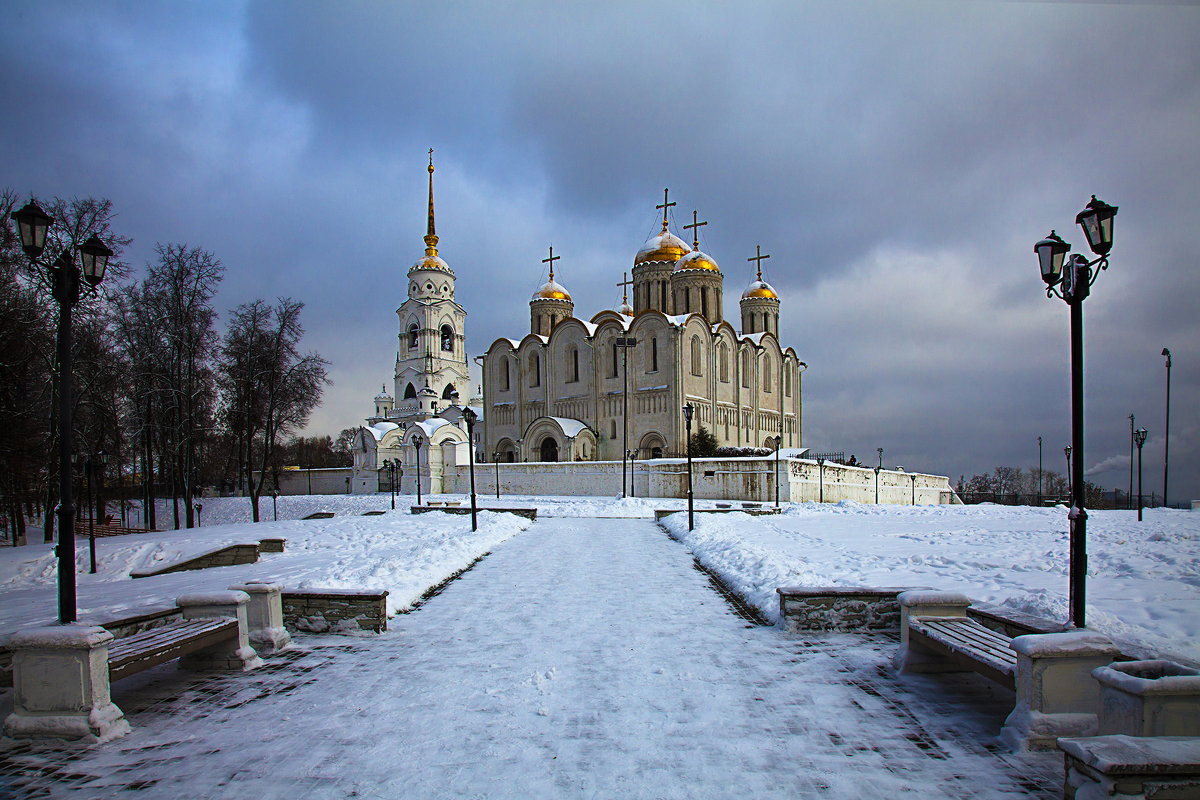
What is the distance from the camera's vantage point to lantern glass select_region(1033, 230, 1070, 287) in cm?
654

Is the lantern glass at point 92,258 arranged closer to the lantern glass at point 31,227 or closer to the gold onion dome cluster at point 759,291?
the lantern glass at point 31,227

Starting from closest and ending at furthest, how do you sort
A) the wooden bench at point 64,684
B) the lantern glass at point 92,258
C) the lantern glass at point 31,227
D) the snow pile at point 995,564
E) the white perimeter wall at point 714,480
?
1. the wooden bench at point 64,684
2. the snow pile at point 995,564
3. the lantern glass at point 31,227
4. the lantern glass at point 92,258
5. the white perimeter wall at point 714,480

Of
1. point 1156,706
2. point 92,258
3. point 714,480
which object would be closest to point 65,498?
point 92,258

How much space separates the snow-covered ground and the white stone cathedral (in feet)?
65.1

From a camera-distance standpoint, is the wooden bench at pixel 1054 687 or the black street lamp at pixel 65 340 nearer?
the wooden bench at pixel 1054 687

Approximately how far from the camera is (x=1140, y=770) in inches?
109

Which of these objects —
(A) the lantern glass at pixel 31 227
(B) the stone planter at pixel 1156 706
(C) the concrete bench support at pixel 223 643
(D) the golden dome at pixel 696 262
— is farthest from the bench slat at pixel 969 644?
(D) the golden dome at pixel 696 262

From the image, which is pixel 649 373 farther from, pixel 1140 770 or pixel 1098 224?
pixel 1140 770

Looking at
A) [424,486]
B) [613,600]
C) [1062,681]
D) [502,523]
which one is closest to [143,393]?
[502,523]

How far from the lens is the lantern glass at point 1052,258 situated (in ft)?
21.5

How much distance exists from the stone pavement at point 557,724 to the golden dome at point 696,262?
151 feet

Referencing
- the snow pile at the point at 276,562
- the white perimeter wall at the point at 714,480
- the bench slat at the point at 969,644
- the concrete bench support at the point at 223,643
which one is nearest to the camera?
the bench slat at the point at 969,644

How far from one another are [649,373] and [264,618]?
38037 millimetres

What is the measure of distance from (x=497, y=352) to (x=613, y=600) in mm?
45258
